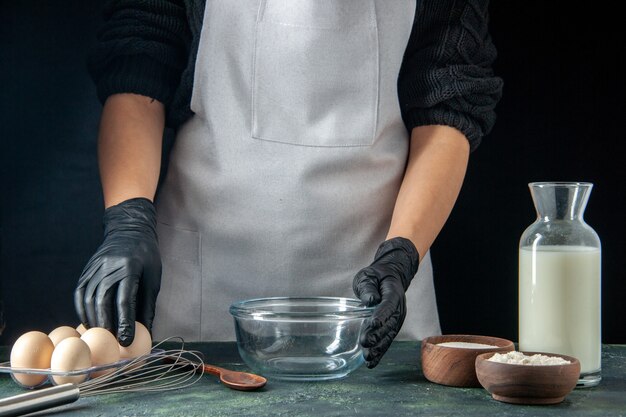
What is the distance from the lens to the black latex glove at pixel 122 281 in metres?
1.49

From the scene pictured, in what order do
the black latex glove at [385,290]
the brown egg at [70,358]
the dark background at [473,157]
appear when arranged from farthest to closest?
1. the dark background at [473,157]
2. the black latex glove at [385,290]
3. the brown egg at [70,358]

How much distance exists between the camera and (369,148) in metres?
1.94

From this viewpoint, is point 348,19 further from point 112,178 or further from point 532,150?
point 532,150

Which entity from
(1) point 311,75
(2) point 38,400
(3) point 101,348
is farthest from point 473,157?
(2) point 38,400

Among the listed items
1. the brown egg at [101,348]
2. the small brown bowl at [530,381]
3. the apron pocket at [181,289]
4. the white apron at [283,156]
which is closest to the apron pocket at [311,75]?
the white apron at [283,156]

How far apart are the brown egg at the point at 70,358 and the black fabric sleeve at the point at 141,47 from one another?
2.64ft

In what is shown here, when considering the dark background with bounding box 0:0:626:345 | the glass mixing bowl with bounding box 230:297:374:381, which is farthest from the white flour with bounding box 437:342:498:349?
the dark background with bounding box 0:0:626:345

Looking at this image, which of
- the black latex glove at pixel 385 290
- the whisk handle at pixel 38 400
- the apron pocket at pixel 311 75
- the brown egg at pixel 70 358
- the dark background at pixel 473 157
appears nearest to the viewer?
the whisk handle at pixel 38 400

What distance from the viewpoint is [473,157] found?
110 inches

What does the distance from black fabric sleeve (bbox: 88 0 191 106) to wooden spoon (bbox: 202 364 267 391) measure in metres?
0.82

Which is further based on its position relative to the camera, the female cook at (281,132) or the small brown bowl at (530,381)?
the female cook at (281,132)

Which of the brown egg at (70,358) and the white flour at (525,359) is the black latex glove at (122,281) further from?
the white flour at (525,359)

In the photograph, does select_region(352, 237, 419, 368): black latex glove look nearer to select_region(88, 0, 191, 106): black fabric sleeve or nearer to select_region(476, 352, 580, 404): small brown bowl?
select_region(476, 352, 580, 404): small brown bowl

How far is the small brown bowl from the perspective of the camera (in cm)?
120
